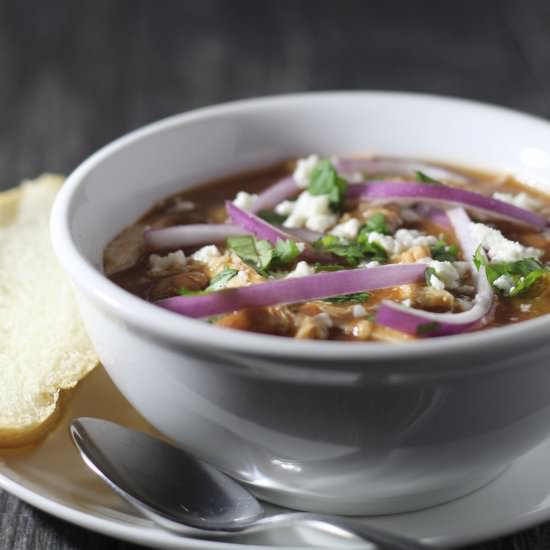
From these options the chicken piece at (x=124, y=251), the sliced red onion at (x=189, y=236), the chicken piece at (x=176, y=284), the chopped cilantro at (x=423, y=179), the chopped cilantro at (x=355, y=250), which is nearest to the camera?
the chicken piece at (x=176, y=284)

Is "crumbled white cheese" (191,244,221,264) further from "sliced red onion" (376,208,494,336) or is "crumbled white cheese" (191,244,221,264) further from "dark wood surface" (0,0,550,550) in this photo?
"dark wood surface" (0,0,550,550)

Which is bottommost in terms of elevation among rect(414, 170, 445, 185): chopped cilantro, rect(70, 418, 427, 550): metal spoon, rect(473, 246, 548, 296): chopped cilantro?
rect(70, 418, 427, 550): metal spoon

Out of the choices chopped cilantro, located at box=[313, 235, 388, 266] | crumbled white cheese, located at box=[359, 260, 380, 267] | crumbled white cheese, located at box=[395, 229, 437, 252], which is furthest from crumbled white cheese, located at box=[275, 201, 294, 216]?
crumbled white cheese, located at box=[359, 260, 380, 267]

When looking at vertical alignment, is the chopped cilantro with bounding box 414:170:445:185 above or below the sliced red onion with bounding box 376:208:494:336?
below

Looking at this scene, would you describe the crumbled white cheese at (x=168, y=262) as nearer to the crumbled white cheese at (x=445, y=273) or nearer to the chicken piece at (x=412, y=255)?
the chicken piece at (x=412, y=255)

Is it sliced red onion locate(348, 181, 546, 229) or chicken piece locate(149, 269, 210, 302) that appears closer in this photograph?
chicken piece locate(149, 269, 210, 302)

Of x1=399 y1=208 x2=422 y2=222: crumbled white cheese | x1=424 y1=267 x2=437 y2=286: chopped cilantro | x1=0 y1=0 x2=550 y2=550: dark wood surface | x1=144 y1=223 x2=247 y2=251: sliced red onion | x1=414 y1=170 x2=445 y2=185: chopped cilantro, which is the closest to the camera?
x1=424 y1=267 x2=437 y2=286: chopped cilantro

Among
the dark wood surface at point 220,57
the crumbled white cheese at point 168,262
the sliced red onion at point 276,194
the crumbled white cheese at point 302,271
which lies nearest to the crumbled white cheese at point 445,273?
the crumbled white cheese at point 302,271

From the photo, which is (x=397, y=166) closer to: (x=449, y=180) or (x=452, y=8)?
(x=449, y=180)
